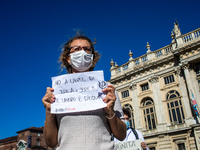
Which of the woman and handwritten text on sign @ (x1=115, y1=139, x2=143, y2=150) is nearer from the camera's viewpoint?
the woman

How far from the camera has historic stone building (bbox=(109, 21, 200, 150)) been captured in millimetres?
18461

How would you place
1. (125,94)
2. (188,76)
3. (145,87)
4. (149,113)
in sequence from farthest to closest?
(125,94) < (145,87) < (149,113) < (188,76)

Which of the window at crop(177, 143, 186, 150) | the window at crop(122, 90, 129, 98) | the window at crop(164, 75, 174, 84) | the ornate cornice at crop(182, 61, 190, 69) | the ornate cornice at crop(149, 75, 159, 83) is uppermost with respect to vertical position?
the ornate cornice at crop(182, 61, 190, 69)

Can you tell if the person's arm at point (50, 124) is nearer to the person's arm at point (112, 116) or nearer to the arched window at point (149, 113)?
the person's arm at point (112, 116)

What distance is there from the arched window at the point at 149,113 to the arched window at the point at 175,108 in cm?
196

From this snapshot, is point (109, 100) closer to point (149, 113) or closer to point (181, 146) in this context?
point (181, 146)

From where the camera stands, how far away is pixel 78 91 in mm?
1791

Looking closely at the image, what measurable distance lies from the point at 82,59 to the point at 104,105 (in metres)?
0.60

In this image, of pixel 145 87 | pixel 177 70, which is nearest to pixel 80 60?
pixel 177 70

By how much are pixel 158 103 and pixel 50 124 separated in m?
20.7

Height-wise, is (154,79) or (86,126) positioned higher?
(154,79)

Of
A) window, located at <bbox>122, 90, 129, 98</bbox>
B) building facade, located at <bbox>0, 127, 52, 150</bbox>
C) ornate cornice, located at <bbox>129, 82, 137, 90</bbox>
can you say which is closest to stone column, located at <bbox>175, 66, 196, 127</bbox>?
ornate cornice, located at <bbox>129, 82, 137, 90</bbox>

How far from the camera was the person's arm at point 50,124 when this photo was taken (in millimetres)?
1692

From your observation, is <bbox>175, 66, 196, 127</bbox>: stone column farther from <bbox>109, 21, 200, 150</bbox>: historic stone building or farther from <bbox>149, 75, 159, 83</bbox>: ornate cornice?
<bbox>149, 75, 159, 83</bbox>: ornate cornice
